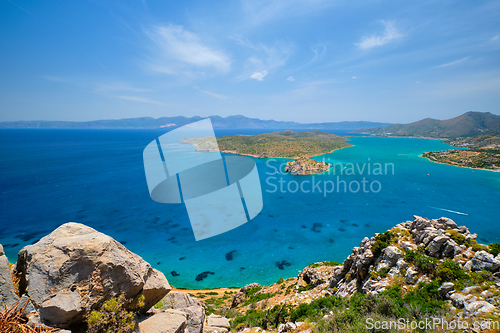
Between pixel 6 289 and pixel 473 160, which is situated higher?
pixel 6 289

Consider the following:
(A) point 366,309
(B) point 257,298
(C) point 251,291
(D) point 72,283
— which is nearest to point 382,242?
(A) point 366,309

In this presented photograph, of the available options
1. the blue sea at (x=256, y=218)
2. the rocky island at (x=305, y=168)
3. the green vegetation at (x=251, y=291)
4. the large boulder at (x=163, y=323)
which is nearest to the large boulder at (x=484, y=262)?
the large boulder at (x=163, y=323)

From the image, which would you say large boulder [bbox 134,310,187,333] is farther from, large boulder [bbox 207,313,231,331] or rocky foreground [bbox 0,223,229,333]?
large boulder [bbox 207,313,231,331]

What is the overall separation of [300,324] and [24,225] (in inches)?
2292

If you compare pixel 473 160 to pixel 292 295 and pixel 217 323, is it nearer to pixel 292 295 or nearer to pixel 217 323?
pixel 292 295

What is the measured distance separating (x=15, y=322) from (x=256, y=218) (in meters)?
48.0

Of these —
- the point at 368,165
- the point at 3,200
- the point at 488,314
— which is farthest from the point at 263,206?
the point at 368,165

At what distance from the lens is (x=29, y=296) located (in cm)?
507

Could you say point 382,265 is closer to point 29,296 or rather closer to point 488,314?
point 488,314

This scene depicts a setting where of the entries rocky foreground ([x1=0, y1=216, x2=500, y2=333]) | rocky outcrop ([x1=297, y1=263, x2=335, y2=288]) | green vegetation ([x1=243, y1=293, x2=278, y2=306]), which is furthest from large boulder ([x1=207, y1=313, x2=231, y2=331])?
rocky outcrop ([x1=297, y1=263, x2=335, y2=288])

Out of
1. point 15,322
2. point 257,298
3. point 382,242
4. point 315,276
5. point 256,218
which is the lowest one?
point 256,218

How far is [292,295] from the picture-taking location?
17578mm

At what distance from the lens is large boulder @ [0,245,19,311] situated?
16.1 feet

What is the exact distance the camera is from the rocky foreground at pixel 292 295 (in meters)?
5.30
